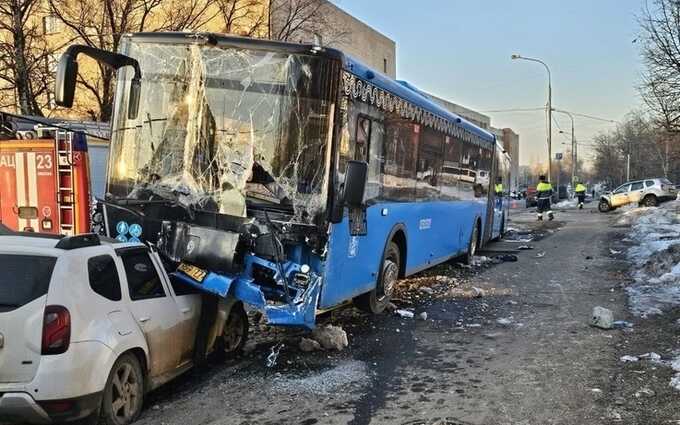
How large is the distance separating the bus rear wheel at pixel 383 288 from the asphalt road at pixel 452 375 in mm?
172

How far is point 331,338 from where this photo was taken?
285 inches

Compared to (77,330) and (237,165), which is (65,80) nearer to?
(237,165)

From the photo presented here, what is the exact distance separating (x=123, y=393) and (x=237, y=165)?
101 inches

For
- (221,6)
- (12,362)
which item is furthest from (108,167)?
(221,6)

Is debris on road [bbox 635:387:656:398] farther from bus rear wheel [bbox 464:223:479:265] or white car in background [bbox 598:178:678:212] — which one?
white car in background [bbox 598:178:678:212]

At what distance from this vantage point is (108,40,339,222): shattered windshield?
21.0ft

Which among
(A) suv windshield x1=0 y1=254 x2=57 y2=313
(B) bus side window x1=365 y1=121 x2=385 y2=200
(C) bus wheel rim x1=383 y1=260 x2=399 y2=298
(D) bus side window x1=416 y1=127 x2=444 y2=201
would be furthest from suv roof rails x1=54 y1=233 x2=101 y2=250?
(D) bus side window x1=416 y1=127 x2=444 y2=201

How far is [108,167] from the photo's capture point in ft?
22.8

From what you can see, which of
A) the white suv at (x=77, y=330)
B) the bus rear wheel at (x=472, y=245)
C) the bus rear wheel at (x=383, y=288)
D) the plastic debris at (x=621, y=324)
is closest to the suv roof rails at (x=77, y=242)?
the white suv at (x=77, y=330)

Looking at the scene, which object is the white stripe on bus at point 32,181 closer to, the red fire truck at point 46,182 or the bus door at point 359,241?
the red fire truck at point 46,182

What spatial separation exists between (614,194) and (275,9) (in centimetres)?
2427

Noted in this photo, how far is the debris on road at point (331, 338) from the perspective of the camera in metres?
7.22

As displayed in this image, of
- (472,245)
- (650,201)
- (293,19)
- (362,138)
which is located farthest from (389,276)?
(650,201)

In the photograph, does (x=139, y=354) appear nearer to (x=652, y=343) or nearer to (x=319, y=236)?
(x=319, y=236)
